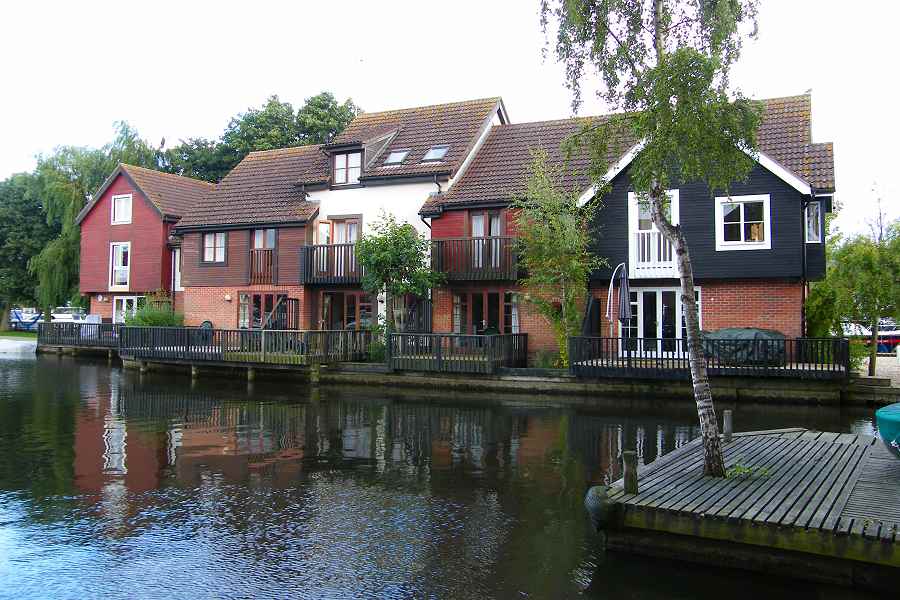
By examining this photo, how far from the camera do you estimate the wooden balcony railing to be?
28.4 metres

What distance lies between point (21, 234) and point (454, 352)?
38449mm

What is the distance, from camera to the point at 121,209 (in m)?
37.3

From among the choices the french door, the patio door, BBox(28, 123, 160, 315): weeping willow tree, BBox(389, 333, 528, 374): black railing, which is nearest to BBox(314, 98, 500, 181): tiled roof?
BBox(389, 333, 528, 374): black railing

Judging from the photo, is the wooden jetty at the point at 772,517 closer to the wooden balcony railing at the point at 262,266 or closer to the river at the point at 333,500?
the river at the point at 333,500

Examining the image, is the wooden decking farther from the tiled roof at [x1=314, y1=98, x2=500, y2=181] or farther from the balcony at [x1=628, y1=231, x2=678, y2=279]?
the tiled roof at [x1=314, y1=98, x2=500, y2=181]

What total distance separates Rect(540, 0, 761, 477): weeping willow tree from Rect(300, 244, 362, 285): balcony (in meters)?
17.0

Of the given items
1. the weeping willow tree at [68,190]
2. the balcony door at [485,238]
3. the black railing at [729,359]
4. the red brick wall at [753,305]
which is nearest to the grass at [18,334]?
the weeping willow tree at [68,190]

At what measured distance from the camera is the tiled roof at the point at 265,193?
28.6 meters

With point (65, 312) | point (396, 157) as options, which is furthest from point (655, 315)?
point (65, 312)

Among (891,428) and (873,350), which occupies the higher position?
(873,350)

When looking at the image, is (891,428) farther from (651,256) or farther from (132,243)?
(132,243)

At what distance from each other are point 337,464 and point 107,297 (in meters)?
30.6

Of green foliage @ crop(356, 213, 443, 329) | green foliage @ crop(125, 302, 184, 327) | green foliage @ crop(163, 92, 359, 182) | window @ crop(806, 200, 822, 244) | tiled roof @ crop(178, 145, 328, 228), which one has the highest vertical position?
green foliage @ crop(163, 92, 359, 182)

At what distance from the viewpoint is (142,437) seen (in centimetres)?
1404
